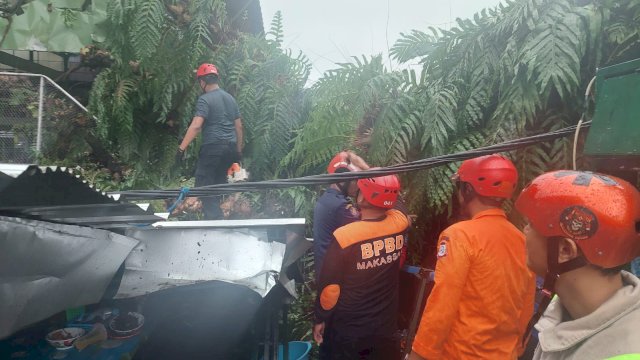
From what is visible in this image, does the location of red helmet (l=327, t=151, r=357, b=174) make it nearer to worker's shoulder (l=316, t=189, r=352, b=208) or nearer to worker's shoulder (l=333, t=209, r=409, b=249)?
worker's shoulder (l=316, t=189, r=352, b=208)

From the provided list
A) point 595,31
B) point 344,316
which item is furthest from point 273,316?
point 595,31

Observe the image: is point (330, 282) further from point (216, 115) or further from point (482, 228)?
point (216, 115)

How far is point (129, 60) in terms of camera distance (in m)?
7.12

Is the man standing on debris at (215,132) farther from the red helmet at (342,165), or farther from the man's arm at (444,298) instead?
the man's arm at (444,298)

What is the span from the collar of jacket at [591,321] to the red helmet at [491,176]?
4.58 ft

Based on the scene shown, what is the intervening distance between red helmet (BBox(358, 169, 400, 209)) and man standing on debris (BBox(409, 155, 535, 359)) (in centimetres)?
60

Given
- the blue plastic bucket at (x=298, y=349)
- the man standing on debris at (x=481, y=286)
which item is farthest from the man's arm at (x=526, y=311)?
the blue plastic bucket at (x=298, y=349)

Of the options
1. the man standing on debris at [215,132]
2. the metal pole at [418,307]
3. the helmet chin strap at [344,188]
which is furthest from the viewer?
the man standing on debris at [215,132]

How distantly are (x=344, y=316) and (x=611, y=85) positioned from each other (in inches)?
94.7

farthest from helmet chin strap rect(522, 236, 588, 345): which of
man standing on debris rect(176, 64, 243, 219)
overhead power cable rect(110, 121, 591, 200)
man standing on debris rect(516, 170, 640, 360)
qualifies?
man standing on debris rect(176, 64, 243, 219)

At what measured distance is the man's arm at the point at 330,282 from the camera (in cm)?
327

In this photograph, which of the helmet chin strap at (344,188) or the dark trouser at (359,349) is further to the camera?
the helmet chin strap at (344,188)

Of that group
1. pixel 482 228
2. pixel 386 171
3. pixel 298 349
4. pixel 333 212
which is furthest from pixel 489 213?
pixel 298 349

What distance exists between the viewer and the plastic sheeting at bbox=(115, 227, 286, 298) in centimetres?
280
